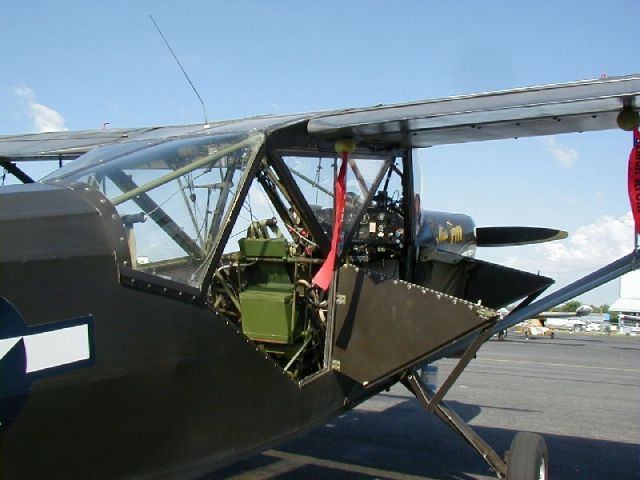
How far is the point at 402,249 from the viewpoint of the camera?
612 centimetres

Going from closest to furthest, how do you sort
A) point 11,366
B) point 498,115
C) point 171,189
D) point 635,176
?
point 11,366, point 171,189, point 635,176, point 498,115

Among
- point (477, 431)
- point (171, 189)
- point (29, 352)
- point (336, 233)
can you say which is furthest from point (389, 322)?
point (477, 431)

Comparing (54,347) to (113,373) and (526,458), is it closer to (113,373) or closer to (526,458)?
(113,373)

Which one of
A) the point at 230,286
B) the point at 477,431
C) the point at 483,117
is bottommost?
the point at 477,431

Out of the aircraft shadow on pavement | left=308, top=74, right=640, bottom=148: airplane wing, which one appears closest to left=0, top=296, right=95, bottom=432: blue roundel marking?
left=308, top=74, right=640, bottom=148: airplane wing

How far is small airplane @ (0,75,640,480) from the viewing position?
2.88 m

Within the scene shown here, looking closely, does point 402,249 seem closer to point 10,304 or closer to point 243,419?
point 243,419

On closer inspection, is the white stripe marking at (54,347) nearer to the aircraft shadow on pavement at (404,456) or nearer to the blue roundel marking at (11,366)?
the blue roundel marking at (11,366)

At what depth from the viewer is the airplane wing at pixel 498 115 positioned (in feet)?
14.0

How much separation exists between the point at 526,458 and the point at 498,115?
249 centimetres

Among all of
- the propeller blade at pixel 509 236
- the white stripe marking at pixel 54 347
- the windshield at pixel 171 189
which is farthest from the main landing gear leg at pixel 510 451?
the propeller blade at pixel 509 236

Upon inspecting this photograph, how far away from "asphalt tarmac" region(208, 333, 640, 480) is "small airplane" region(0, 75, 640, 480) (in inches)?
53.1

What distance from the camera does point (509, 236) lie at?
27.6ft

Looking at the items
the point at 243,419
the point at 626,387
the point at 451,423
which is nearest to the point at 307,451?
the point at 451,423
